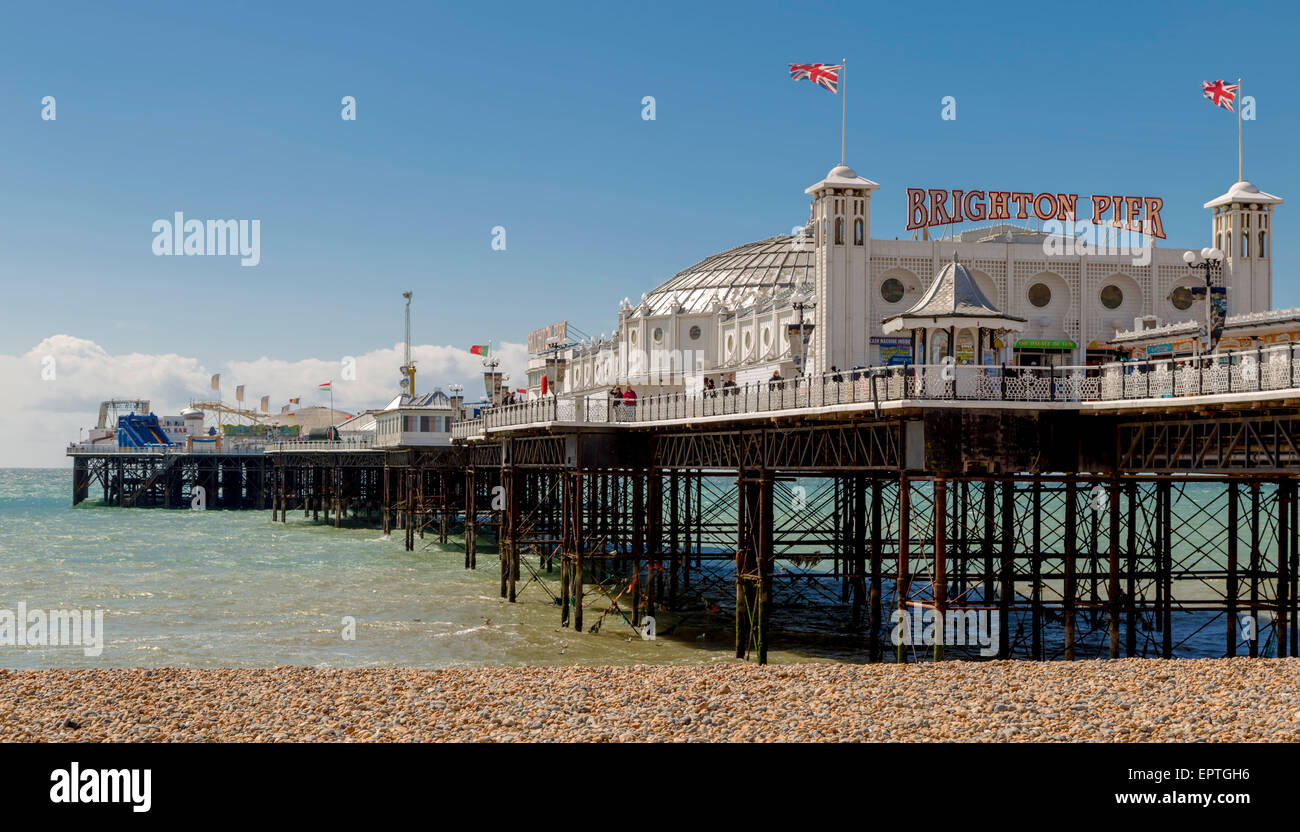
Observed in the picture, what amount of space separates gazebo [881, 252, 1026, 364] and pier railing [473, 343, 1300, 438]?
1.59 meters

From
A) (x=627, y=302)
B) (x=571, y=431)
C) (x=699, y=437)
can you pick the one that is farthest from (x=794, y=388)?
(x=627, y=302)

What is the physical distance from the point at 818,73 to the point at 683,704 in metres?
29.1

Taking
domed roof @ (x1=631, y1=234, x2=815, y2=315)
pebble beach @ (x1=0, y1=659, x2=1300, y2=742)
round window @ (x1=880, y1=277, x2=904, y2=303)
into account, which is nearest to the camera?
pebble beach @ (x1=0, y1=659, x2=1300, y2=742)

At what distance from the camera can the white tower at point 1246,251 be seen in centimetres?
4322

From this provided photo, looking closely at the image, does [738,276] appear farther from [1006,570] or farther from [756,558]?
[1006,570]

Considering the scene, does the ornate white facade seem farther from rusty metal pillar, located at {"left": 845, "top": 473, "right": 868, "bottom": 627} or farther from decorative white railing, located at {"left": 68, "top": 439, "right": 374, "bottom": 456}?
decorative white railing, located at {"left": 68, "top": 439, "right": 374, "bottom": 456}

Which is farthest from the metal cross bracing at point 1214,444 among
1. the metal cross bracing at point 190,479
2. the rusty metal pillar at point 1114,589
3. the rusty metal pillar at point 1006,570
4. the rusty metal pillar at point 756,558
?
the metal cross bracing at point 190,479

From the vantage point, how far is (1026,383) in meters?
26.5

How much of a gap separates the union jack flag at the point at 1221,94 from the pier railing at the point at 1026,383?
48.3 ft

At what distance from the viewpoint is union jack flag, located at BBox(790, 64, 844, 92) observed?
139 ft

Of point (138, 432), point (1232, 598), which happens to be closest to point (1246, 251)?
point (1232, 598)

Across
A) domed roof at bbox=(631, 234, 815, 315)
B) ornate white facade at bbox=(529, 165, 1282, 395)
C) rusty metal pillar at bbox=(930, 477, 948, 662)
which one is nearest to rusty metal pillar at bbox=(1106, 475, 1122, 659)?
rusty metal pillar at bbox=(930, 477, 948, 662)

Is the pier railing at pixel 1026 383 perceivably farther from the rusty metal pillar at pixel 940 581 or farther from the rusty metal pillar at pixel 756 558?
the rusty metal pillar at pixel 940 581
